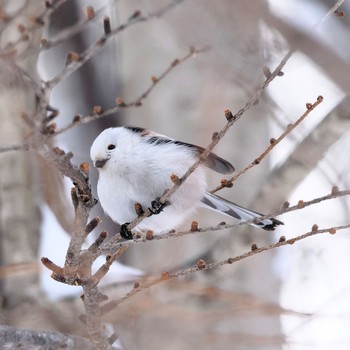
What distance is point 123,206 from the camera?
2082 millimetres

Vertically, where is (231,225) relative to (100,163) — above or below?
below

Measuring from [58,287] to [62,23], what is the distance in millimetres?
2264

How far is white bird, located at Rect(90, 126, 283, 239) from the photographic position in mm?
2068

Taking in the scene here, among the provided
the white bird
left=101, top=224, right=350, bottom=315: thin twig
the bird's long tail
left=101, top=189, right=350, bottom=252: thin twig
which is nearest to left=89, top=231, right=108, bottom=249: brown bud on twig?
left=101, top=189, right=350, bottom=252: thin twig

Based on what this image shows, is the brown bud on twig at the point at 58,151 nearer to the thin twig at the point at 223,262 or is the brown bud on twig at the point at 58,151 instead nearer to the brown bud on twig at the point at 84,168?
the brown bud on twig at the point at 84,168

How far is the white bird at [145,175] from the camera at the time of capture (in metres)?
2.07

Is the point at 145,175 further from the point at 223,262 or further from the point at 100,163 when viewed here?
the point at 223,262

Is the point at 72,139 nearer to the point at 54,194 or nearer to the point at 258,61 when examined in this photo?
the point at 54,194

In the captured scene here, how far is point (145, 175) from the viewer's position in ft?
6.80

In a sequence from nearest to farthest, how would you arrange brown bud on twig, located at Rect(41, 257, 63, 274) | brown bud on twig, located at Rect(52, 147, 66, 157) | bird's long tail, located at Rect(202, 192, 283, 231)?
1. brown bud on twig, located at Rect(52, 147, 66, 157)
2. brown bud on twig, located at Rect(41, 257, 63, 274)
3. bird's long tail, located at Rect(202, 192, 283, 231)

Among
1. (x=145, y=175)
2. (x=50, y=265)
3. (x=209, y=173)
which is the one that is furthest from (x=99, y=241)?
(x=209, y=173)

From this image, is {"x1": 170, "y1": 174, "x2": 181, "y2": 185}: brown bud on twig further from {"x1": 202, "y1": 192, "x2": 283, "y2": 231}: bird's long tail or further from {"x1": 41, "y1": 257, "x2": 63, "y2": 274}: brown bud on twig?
{"x1": 202, "y1": 192, "x2": 283, "y2": 231}: bird's long tail

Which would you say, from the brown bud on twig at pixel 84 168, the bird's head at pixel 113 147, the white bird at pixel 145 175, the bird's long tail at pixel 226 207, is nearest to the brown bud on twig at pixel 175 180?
the brown bud on twig at pixel 84 168

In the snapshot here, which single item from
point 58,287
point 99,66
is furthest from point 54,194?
point 99,66
